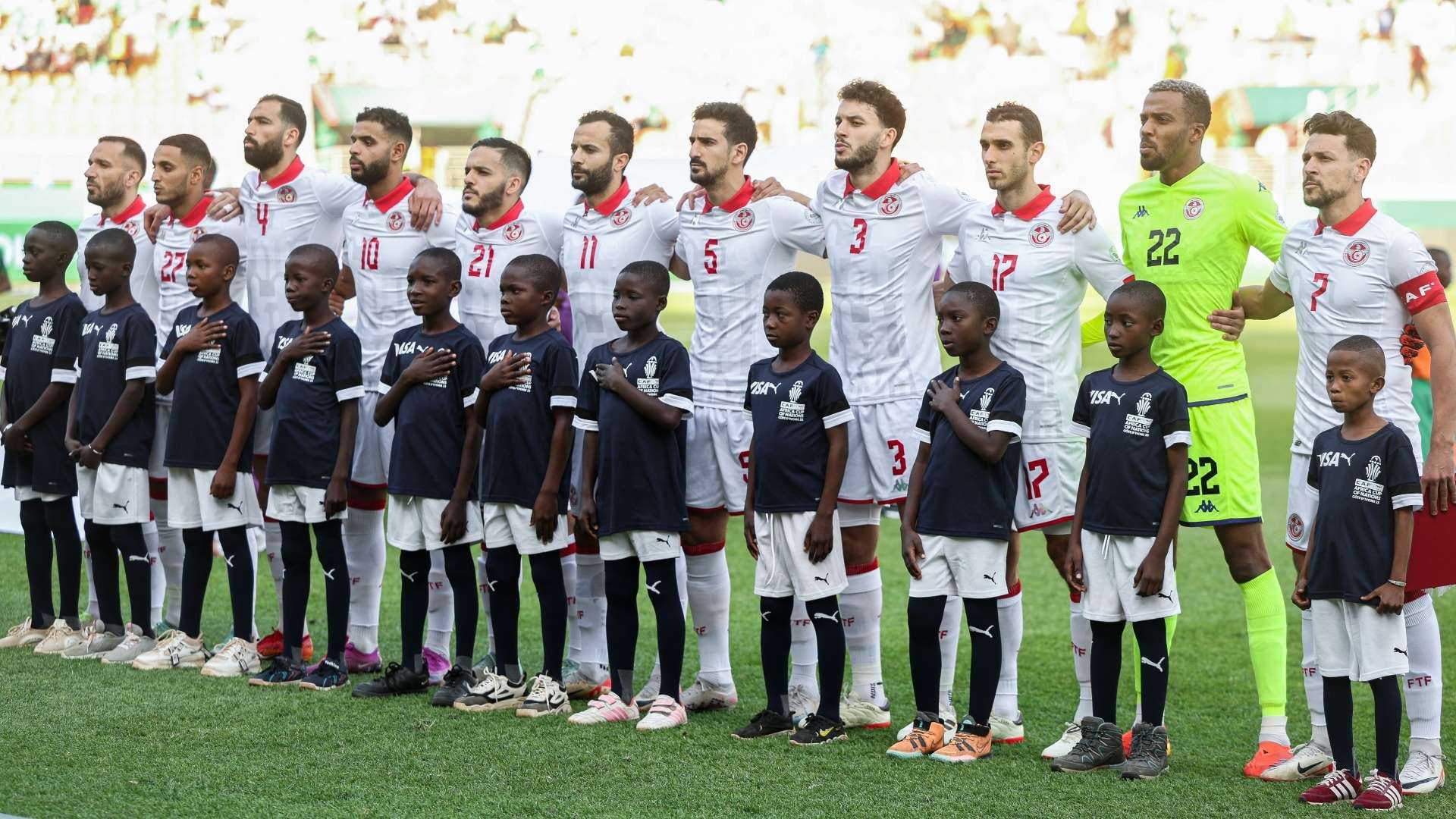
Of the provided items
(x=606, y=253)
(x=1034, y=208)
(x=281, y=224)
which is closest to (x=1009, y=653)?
(x=1034, y=208)

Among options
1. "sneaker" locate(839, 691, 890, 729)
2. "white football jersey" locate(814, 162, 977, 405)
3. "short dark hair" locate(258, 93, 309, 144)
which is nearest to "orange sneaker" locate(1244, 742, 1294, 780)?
"sneaker" locate(839, 691, 890, 729)

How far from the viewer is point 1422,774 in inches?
188

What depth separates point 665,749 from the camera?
5285 mm

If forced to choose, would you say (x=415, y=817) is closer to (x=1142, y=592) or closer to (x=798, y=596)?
(x=798, y=596)

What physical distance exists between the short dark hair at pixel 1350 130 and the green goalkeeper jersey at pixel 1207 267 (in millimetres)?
297

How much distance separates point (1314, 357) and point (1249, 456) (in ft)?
1.24

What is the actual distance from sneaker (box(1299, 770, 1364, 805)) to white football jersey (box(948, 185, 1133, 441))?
53.8 inches

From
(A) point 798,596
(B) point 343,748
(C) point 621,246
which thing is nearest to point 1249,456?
(A) point 798,596

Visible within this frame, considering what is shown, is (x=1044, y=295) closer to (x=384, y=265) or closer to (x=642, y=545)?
(x=642, y=545)

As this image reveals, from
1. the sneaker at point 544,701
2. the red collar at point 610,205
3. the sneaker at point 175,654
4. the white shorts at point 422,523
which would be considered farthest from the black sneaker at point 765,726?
the sneaker at point 175,654

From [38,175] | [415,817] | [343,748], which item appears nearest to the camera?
[415,817]

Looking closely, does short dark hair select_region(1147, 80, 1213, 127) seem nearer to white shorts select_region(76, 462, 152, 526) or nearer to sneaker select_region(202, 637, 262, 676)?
sneaker select_region(202, 637, 262, 676)

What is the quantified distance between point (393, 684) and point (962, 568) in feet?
7.78

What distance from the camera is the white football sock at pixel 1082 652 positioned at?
5.41 metres
